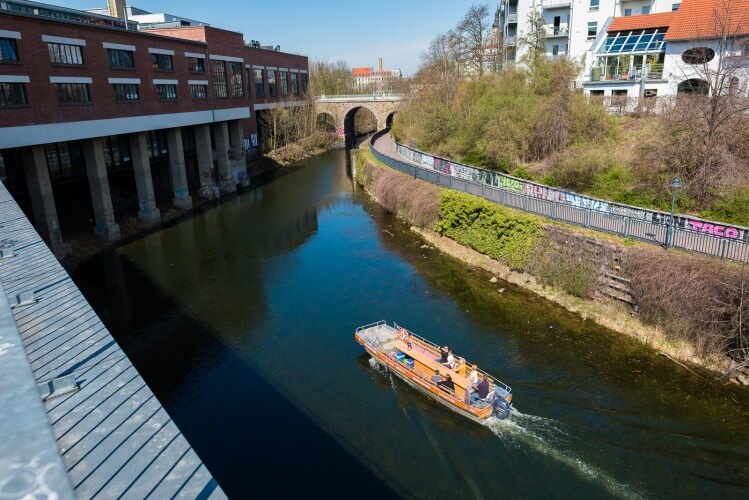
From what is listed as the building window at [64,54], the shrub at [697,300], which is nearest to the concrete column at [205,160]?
the building window at [64,54]

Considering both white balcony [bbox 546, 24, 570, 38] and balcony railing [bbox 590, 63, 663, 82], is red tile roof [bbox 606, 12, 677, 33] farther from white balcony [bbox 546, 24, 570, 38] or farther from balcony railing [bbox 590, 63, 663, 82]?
white balcony [bbox 546, 24, 570, 38]

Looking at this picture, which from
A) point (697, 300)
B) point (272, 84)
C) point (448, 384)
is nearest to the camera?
point (448, 384)

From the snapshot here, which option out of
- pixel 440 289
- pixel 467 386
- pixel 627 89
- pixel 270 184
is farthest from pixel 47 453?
pixel 270 184

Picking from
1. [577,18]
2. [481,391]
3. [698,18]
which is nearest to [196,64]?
[577,18]

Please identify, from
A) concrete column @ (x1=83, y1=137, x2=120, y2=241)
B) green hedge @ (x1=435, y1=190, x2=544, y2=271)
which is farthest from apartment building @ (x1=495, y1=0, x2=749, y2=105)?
concrete column @ (x1=83, y1=137, x2=120, y2=241)

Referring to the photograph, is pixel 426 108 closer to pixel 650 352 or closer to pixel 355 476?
pixel 650 352

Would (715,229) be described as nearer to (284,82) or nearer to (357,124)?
(284,82)

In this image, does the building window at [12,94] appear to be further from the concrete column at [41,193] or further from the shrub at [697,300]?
the shrub at [697,300]
